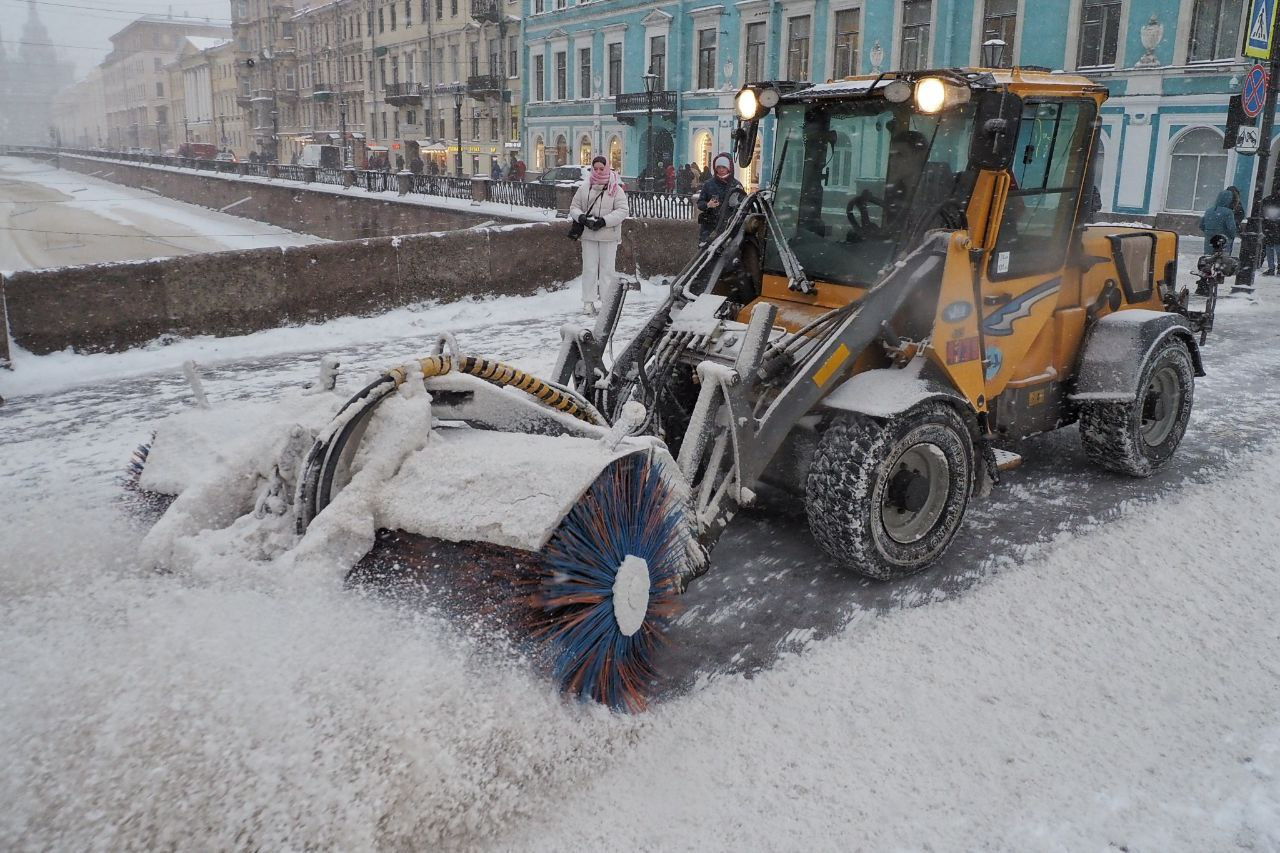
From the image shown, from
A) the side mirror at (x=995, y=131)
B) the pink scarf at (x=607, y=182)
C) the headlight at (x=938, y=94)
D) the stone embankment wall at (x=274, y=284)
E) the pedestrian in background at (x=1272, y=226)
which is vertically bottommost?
the stone embankment wall at (x=274, y=284)

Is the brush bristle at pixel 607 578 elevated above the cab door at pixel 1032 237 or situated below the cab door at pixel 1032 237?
below

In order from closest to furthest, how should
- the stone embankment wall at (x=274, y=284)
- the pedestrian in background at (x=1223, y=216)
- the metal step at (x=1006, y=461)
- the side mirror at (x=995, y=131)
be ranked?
the side mirror at (x=995, y=131) → the metal step at (x=1006, y=461) → the stone embankment wall at (x=274, y=284) → the pedestrian in background at (x=1223, y=216)

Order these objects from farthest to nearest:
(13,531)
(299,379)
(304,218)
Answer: (304,218)
(299,379)
(13,531)

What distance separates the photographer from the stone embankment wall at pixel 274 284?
8.98m

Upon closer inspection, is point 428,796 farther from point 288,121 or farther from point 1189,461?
point 288,121

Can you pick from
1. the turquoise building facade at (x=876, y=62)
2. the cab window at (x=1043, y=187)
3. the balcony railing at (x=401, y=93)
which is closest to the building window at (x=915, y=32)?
the turquoise building facade at (x=876, y=62)

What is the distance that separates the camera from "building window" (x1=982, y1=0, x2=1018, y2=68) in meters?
26.2

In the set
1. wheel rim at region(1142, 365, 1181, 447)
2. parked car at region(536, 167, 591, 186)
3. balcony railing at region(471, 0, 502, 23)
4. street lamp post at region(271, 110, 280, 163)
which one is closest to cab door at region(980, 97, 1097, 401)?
wheel rim at region(1142, 365, 1181, 447)

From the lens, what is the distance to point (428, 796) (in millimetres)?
2709

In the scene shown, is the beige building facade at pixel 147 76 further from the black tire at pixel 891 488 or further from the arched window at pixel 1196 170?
the black tire at pixel 891 488

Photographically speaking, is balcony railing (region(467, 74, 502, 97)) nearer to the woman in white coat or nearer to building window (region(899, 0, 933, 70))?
building window (region(899, 0, 933, 70))

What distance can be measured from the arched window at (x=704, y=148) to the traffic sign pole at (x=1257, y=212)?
22609 millimetres

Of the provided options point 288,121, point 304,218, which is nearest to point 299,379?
point 304,218

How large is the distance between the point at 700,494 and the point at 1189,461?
4105 millimetres
